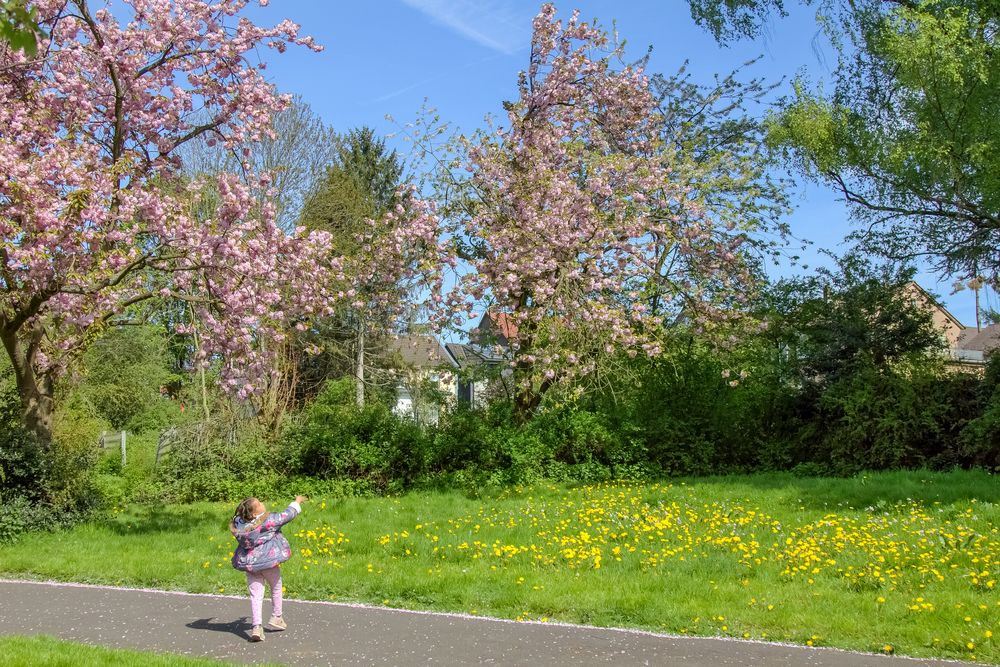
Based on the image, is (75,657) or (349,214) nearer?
(75,657)

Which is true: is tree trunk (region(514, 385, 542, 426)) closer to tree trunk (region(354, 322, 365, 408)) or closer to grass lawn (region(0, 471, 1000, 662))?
grass lawn (region(0, 471, 1000, 662))

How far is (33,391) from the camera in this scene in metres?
12.7

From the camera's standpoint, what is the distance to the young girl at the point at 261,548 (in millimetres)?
7195

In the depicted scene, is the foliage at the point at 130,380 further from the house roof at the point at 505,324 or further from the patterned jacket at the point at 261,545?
the patterned jacket at the point at 261,545

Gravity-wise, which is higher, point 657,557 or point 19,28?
point 19,28

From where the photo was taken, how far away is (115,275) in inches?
433

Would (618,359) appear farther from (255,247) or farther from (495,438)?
(255,247)

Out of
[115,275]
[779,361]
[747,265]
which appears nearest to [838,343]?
[779,361]

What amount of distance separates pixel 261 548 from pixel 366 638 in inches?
47.8

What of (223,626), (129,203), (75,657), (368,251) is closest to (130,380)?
(368,251)

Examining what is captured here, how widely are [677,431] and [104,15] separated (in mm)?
12378

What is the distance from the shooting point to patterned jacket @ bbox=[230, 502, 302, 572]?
284 inches

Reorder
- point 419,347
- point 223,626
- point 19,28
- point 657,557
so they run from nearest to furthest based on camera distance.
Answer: point 19,28, point 223,626, point 657,557, point 419,347

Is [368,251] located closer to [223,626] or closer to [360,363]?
[223,626]
